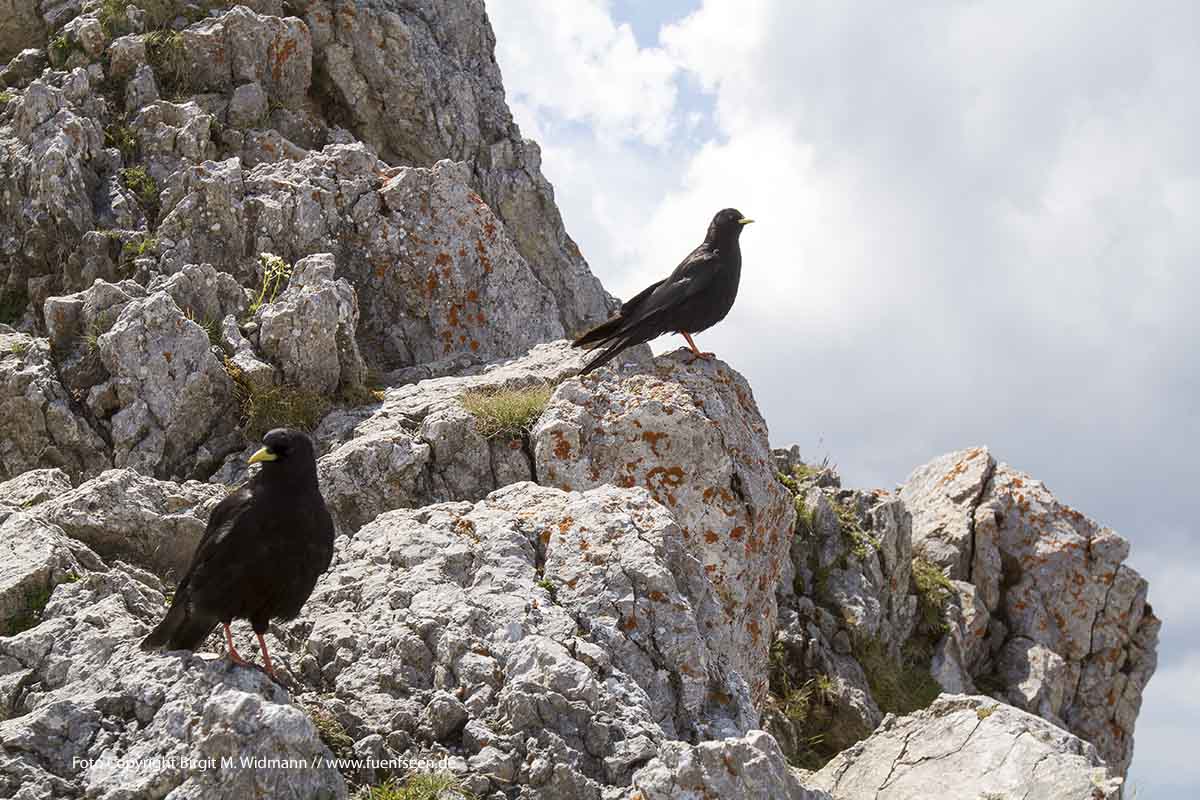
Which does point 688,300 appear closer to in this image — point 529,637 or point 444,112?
A: point 529,637

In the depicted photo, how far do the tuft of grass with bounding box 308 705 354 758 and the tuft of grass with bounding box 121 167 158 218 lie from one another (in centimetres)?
1047

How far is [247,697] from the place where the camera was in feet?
20.2

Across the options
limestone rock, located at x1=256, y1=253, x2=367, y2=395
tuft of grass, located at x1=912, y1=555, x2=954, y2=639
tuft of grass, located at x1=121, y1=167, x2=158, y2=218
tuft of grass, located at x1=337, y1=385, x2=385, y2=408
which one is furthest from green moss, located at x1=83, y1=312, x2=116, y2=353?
tuft of grass, located at x1=912, y1=555, x2=954, y2=639

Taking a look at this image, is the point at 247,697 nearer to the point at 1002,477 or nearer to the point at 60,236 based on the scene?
the point at 60,236

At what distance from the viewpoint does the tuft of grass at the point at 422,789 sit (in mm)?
6566

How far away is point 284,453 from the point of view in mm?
7062

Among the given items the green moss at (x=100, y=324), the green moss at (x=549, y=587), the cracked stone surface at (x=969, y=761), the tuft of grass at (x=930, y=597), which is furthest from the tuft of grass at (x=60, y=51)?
the tuft of grass at (x=930, y=597)

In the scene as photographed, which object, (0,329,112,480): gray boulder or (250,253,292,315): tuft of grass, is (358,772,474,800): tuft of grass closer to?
(0,329,112,480): gray boulder

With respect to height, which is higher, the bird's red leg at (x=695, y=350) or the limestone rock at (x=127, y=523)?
the bird's red leg at (x=695, y=350)

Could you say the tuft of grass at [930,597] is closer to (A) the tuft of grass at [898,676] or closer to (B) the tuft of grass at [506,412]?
(A) the tuft of grass at [898,676]

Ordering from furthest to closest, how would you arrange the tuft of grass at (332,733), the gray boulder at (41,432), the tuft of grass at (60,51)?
the tuft of grass at (60,51)
the gray boulder at (41,432)
the tuft of grass at (332,733)

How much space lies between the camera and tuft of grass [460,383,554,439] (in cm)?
1191

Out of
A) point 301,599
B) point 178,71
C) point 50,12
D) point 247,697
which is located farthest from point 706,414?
point 50,12

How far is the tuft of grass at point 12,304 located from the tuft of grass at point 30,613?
827 cm
